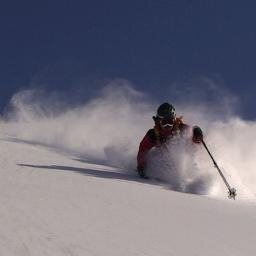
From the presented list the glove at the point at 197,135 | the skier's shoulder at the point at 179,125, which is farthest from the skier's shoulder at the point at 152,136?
the glove at the point at 197,135

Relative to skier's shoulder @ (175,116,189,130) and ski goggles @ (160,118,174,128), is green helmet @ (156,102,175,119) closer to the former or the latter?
ski goggles @ (160,118,174,128)

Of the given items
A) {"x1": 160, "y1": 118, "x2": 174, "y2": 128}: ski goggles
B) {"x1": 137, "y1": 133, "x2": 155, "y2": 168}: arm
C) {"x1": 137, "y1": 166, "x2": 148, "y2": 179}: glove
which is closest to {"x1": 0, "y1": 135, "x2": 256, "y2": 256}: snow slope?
{"x1": 137, "y1": 166, "x2": 148, "y2": 179}: glove

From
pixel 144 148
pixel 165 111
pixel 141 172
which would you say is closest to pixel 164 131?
pixel 165 111

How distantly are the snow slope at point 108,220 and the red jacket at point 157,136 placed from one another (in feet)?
11.1

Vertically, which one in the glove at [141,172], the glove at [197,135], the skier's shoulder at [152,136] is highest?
the glove at [197,135]

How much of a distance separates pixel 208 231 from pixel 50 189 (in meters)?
2.33

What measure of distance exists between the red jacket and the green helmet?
24cm

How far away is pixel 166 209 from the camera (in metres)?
7.31

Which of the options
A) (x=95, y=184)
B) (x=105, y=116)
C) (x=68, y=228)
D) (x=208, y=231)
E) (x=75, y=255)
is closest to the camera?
(x=75, y=255)

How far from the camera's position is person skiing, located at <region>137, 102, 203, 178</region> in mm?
12695

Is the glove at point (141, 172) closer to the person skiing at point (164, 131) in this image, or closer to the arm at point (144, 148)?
the person skiing at point (164, 131)

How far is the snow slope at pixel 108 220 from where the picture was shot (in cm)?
490

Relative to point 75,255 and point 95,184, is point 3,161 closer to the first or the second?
point 95,184

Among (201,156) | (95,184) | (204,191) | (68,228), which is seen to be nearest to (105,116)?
(201,156)
